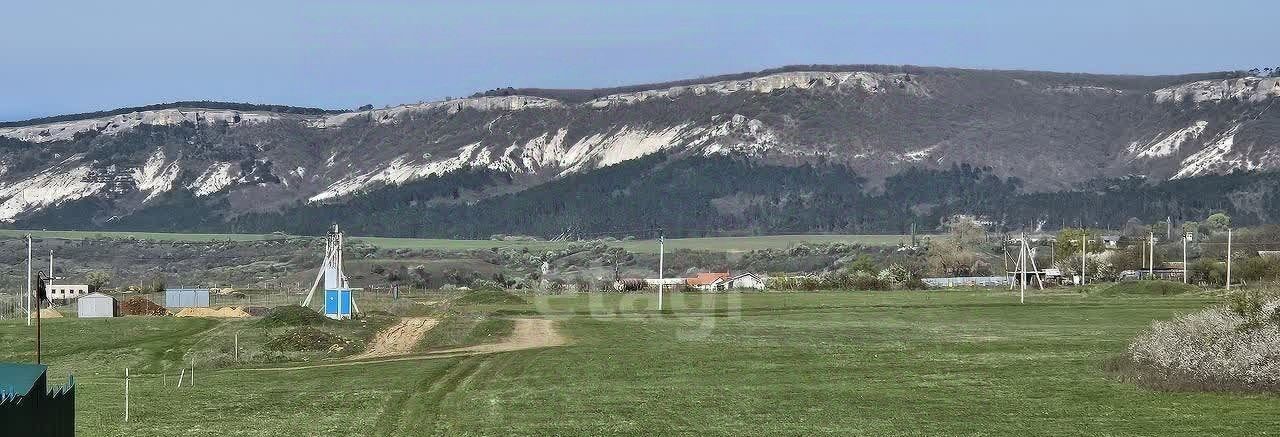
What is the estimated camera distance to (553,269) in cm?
13175

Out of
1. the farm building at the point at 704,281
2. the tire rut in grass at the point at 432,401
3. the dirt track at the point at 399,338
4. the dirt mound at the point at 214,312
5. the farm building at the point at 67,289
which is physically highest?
the tire rut in grass at the point at 432,401

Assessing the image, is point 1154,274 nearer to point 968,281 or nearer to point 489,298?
point 968,281

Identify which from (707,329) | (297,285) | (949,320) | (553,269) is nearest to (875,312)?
(949,320)

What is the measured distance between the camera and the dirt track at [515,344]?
4216cm

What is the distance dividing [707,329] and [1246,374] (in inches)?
998

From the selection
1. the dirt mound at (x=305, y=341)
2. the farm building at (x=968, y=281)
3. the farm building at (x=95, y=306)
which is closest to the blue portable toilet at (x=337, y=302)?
the farm building at (x=95, y=306)

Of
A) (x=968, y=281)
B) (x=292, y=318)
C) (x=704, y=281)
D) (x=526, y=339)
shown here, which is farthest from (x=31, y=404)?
(x=968, y=281)

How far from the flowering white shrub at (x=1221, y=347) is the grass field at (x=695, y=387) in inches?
28.2

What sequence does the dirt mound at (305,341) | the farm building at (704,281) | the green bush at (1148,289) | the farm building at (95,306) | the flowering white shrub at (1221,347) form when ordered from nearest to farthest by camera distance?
the flowering white shrub at (1221,347)
the dirt mound at (305,341)
the farm building at (95,306)
the green bush at (1148,289)
the farm building at (704,281)

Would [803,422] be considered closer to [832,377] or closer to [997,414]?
[997,414]

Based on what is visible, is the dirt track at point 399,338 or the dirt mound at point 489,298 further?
the dirt mound at point 489,298

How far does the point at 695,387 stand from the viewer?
1265 inches

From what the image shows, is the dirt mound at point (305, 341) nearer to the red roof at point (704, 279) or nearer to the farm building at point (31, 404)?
the farm building at point (31, 404)

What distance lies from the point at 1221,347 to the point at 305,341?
2476cm
